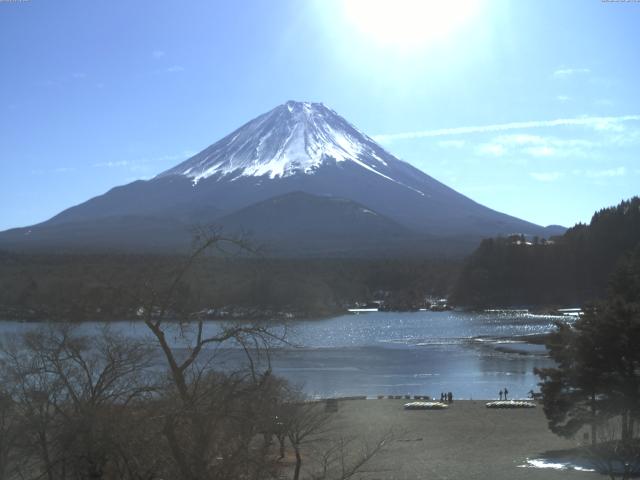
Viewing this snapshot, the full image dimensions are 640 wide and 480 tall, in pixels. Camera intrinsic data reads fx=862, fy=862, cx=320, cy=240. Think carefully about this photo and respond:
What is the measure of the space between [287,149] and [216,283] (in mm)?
114065

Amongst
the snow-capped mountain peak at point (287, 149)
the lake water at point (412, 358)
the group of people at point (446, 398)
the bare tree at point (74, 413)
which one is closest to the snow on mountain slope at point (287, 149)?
the snow-capped mountain peak at point (287, 149)

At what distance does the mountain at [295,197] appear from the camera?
9069 centimetres

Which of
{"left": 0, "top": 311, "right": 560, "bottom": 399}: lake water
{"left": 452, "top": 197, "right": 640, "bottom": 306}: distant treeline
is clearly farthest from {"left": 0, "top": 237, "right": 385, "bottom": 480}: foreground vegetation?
{"left": 452, "top": 197, "right": 640, "bottom": 306}: distant treeline

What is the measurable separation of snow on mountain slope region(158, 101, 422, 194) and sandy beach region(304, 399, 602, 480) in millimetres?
99634

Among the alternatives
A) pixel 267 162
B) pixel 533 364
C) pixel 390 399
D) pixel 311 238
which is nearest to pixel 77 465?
pixel 390 399

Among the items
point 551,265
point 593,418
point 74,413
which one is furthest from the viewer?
point 551,265

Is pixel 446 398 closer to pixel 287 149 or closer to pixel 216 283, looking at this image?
pixel 216 283

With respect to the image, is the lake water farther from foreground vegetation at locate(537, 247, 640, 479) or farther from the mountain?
the mountain

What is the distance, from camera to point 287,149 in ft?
404

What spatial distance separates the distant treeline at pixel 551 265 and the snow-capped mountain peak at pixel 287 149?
51910mm

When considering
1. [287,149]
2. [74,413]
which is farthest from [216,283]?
[287,149]

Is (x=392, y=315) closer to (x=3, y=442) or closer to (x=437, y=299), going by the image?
(x=437, y=299)

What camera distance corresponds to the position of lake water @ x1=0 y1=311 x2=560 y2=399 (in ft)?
81.5

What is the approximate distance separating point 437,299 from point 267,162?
5357cm
